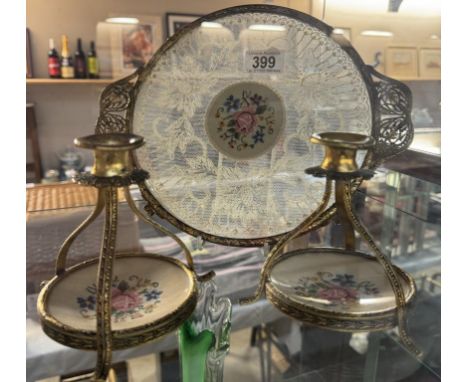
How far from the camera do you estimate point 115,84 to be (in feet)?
2.21

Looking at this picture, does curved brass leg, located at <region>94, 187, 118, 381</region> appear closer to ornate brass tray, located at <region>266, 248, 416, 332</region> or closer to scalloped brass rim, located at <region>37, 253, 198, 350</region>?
scalloped brass rim, located at <region>37, 253, 198, 350</region>

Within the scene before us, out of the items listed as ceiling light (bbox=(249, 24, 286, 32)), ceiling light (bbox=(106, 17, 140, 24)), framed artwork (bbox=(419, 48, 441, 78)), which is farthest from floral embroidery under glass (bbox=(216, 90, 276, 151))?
framed artwork (bbox=(419, 48, 441, 78))

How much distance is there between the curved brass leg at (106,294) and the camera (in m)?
0.54

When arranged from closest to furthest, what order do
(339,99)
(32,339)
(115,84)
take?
(115,84) → (339,99) → (32,339)

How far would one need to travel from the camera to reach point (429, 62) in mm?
968

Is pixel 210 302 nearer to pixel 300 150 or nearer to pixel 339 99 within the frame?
pixel 300 150

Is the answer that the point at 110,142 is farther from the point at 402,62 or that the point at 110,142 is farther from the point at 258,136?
the point at 402,62

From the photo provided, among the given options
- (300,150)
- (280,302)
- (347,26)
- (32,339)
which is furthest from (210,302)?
(347,26)

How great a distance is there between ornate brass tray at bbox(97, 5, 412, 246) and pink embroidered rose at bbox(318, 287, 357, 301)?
0.14 metres

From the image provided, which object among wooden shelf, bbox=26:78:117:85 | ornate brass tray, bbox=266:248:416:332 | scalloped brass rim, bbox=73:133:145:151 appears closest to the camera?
scalloped brass rim, bbox=73:133:145:151

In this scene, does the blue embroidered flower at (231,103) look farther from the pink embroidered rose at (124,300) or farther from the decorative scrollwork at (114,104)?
the pink embroidered rose at (124,300)

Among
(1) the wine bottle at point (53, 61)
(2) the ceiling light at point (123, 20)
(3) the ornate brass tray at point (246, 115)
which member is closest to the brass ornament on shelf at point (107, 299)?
(3) the ornate brass tray at point (246, 115)

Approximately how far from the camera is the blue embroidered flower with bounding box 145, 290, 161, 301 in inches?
25.0

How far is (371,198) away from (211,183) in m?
0.47
